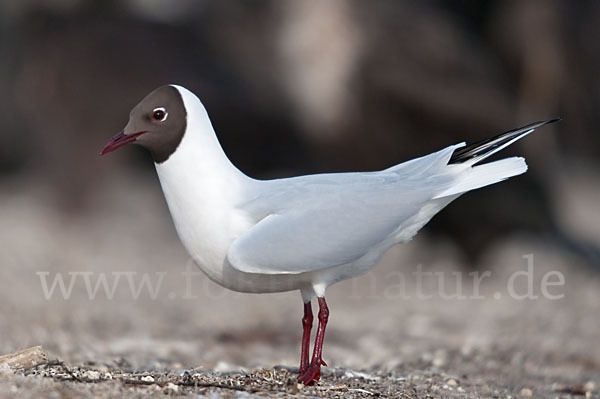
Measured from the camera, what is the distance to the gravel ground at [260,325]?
2.99 meters

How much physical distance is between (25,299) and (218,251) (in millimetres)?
3349

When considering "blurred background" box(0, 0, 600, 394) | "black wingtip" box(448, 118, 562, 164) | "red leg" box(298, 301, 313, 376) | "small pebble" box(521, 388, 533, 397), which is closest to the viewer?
"red leg" box(298, 301, 313, 376)

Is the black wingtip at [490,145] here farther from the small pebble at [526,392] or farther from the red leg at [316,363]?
the small pebble at [526,392]

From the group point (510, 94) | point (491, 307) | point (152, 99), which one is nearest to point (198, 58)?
point (510, 94)

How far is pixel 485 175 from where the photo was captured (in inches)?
120

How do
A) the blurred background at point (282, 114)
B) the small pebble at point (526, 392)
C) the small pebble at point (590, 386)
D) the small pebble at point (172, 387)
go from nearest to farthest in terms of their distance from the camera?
1. the small pebble at point (172, 387)
2. the small pebble at point (526, 392)
3. the small pebble at point (590, 386)
4. the blurred background at point (282, 114)

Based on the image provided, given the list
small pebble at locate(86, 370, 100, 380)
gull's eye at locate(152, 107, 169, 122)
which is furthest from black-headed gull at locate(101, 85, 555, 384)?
small pebble at locate(86, 370, 100, 380)

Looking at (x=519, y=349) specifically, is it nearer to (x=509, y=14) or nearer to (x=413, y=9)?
(x=413, y=9)

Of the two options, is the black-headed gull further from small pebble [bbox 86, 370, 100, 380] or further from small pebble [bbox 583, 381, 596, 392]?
small pebble [bbox 583, 381, 596, 392]

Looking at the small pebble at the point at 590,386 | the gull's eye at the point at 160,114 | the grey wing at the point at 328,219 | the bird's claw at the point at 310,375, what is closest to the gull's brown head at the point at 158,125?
the gull's eye at the point at 160,114

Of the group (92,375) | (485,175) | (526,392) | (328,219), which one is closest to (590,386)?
(526,392)

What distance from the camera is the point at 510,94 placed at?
23.7 feet

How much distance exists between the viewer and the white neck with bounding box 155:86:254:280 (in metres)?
2.84

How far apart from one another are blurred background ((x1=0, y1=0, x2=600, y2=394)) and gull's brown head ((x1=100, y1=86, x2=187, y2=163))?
2.31 meters
